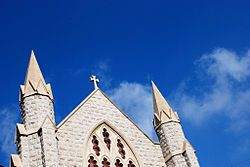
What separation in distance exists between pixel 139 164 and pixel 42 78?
244 inches

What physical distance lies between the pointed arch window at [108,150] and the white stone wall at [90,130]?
0.33 meters

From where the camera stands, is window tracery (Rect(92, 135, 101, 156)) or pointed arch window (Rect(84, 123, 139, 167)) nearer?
pointed arch window (Rect(84, 123, 139, 167))

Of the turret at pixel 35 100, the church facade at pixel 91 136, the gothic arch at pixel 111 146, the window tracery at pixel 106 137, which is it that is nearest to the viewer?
the church facade at pixel 91 136

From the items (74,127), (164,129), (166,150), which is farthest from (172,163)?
(74,127)

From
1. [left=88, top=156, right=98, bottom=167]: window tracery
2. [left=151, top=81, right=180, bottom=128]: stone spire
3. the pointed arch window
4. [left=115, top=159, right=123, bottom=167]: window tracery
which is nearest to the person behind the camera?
[left=88, top=156, right=98, bottom=167]: window tracery

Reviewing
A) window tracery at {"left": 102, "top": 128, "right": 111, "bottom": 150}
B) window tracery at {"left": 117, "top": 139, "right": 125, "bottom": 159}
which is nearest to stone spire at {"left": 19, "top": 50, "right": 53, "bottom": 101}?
window tracery at {"left": 102, "top": 128, "right": 111, "bottom": 150}

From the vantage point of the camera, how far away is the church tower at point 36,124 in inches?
550

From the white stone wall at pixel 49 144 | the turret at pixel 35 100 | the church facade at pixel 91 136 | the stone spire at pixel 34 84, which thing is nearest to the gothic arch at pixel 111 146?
the church facade at pixel 91 136

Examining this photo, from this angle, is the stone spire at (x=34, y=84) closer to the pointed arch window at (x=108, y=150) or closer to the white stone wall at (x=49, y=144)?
the white stone wall at (x=49, y=144)

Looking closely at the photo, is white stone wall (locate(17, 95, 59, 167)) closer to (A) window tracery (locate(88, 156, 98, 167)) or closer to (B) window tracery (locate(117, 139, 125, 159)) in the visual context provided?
(A) window tracery (locate(88, 156, 98, 167))

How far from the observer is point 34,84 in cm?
1673

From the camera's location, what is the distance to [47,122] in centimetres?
1507

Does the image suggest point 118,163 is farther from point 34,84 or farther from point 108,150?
point 34,84

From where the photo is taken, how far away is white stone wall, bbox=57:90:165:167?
599 inches
